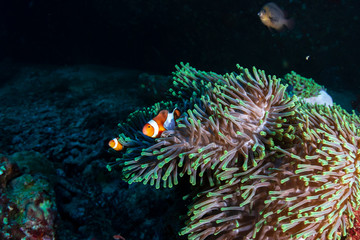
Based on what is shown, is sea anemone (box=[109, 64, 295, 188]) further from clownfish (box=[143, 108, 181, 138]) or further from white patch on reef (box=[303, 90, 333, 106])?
white patch on reef (box=[303, 90, 333, 106])

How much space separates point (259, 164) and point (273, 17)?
15.6ft

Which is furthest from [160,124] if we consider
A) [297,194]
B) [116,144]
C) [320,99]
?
[320,99]

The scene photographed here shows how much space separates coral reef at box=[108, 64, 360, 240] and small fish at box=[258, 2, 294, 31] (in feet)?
13.1

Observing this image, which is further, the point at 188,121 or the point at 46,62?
the point at 46,62

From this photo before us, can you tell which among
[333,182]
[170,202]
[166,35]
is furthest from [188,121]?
[166,35]

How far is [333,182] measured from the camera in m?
1.68

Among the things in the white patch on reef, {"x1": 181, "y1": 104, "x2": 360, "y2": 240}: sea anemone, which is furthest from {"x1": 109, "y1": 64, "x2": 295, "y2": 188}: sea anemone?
the white patch on reef

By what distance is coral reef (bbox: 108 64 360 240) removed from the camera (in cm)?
170

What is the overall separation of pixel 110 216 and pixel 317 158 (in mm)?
2529

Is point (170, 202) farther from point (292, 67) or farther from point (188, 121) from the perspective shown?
point (292, 67)

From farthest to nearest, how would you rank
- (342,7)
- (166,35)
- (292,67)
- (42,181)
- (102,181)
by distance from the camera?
(166,35), (292,67), (342,7), (102,181), (42,181)

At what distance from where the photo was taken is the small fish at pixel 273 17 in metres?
5.42

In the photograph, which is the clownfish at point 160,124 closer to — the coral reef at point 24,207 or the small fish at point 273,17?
the coral reef at point 24,207

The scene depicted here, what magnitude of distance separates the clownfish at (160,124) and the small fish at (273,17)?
4.52 metres
